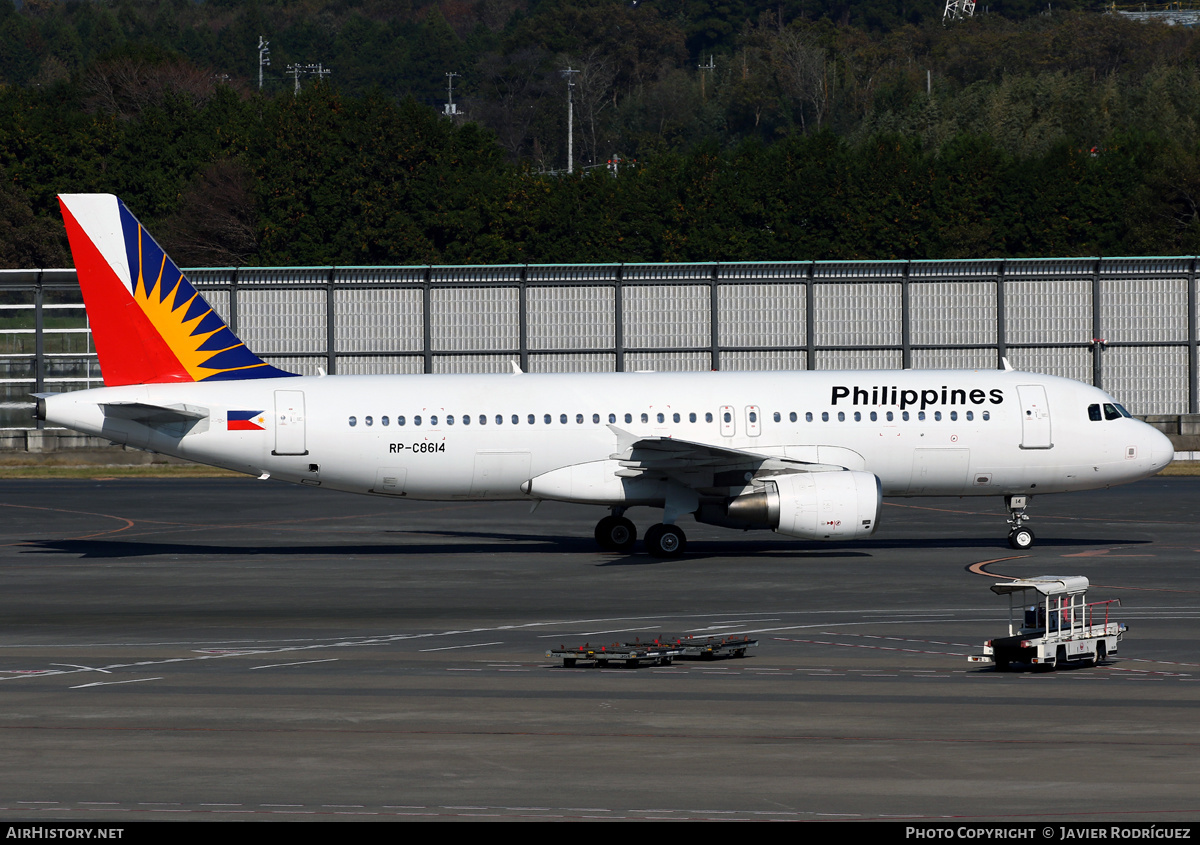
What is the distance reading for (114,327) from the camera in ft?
122

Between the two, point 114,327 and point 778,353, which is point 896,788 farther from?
point 778,353

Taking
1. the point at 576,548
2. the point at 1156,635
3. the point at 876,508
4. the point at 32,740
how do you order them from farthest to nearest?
the point at 576,548
the point at 876,508
the point at 1156,635
the point at 32,740

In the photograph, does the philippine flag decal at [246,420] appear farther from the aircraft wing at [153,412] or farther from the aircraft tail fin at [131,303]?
the aircraft tail fin at [131,303]

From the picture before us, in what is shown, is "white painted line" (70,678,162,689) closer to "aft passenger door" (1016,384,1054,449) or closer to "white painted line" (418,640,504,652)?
"white painted line" (418,640,504,652)

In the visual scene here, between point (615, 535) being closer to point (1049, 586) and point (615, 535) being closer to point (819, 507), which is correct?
point (819, 507)

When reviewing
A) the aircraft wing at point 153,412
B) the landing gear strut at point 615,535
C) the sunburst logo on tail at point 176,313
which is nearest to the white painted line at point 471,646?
the landing gear strut at point 615,535

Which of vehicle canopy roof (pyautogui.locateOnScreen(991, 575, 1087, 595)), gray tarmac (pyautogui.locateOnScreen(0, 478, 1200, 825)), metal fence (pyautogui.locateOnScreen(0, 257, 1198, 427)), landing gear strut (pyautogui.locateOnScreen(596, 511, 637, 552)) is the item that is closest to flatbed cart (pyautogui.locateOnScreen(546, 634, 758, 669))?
gray tarmac (pyautogui.locateOnScreen(0, 478, 1200, 825))

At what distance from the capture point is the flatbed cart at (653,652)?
23062mm

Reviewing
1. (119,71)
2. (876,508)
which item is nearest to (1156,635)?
(876,508)

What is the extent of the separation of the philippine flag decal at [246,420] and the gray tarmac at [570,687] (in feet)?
10.8

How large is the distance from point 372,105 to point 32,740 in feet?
316

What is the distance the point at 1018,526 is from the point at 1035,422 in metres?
2.64

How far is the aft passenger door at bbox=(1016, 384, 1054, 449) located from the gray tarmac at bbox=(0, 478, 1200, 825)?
8.91 ft

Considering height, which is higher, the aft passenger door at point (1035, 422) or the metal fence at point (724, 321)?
the metal fence at point (724, 321)
